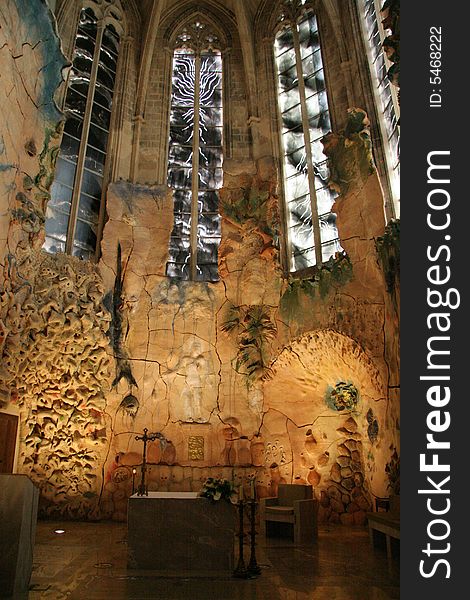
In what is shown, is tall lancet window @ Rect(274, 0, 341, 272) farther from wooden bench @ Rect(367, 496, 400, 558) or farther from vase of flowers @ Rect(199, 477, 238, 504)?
vase of flowers @ Rect(199, 477, 238, 504)

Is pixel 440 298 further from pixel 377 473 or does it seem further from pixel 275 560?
pixel 377 473

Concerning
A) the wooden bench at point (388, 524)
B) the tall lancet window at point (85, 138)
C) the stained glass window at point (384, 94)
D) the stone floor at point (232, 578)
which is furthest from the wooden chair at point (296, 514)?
the tall lancet window at point (85, 138)

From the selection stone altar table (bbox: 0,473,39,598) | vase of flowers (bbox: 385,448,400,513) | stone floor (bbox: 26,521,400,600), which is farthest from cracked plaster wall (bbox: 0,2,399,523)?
stone altar table (bbox: 0,473,39,598)

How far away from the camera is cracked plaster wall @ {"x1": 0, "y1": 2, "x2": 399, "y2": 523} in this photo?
8.43 meters

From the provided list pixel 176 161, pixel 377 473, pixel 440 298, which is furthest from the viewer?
pixel 176 161

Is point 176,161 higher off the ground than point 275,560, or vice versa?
point 176,161

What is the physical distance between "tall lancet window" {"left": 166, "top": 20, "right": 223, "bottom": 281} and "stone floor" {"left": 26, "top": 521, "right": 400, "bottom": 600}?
19.2 ft

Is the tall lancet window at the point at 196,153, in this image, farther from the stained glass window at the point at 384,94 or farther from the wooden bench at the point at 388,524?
the wooden bench at the point at 388,524

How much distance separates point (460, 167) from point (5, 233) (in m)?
6.24

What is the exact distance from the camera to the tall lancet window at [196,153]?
37.2 ft

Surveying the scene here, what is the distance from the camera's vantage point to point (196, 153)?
39.6 feet

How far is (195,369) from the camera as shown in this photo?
32.5 ft

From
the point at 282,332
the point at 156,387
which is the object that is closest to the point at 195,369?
the point at 156,387

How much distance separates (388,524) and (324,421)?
3757 mm
